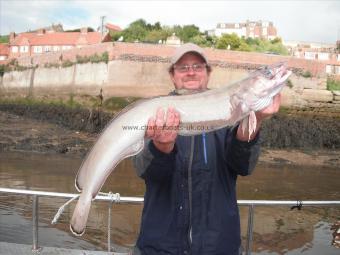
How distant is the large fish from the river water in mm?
5516

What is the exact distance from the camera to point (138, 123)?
2877mm

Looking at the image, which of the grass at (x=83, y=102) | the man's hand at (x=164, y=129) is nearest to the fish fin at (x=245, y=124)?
the man's hand at (x=164, y=129)

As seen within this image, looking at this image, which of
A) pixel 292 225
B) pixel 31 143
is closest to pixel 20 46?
pixel 31 143

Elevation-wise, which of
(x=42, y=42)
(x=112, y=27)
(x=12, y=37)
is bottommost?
(x=42, y=42)

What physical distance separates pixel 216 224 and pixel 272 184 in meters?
14.7

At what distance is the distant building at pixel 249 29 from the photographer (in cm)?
11219

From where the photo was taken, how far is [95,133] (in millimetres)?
27891

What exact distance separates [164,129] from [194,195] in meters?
0.46

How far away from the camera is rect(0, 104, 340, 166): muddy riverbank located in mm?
24422

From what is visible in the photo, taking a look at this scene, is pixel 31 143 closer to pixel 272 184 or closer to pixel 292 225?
pixel 272 184

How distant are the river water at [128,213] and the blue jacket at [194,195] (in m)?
5.42

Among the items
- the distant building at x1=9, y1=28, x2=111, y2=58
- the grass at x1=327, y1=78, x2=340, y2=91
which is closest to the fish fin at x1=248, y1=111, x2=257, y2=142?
the grass at x1=327, y1=78, x2=340, y2=91

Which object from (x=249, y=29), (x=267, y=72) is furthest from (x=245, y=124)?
(x=249, y=29)

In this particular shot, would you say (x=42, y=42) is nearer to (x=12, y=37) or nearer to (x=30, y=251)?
(x=12, y=37)
